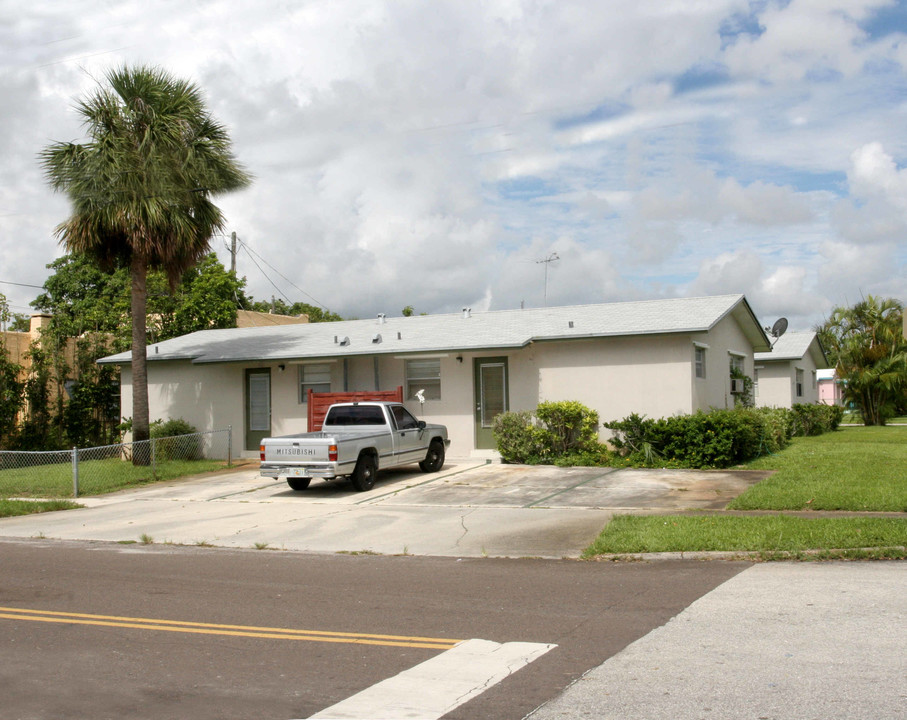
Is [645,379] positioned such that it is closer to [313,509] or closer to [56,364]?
[313,509]

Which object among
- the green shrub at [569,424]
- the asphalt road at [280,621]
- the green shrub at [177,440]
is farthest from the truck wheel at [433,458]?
the asphalt road at [280,621]

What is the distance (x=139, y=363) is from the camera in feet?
69.1

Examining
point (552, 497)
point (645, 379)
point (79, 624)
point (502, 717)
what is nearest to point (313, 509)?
point (552, 497)

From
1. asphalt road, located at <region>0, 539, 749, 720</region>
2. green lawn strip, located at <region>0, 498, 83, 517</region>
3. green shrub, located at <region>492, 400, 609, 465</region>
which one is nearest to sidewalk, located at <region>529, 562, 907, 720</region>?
asphalt road, located at <region>0, 539, 749, 720</region>

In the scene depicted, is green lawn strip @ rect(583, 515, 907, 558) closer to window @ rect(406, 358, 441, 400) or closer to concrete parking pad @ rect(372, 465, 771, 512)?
concrete parking pad @ rect(372, 465, 771, 512)

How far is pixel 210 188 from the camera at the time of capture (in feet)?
68.4

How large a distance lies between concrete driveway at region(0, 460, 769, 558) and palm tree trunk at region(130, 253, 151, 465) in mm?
2449

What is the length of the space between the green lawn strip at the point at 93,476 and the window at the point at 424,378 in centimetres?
517

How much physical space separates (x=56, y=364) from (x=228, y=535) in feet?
52.8

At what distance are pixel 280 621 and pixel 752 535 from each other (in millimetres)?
5851

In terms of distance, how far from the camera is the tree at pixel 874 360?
35031 mm

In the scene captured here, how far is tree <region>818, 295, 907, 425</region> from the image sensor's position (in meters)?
35.0

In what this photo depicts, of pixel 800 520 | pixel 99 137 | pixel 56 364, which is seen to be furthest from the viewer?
pixel 56 364

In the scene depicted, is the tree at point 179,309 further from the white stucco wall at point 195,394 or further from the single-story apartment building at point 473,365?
the single-story apartment building at point 473,365
